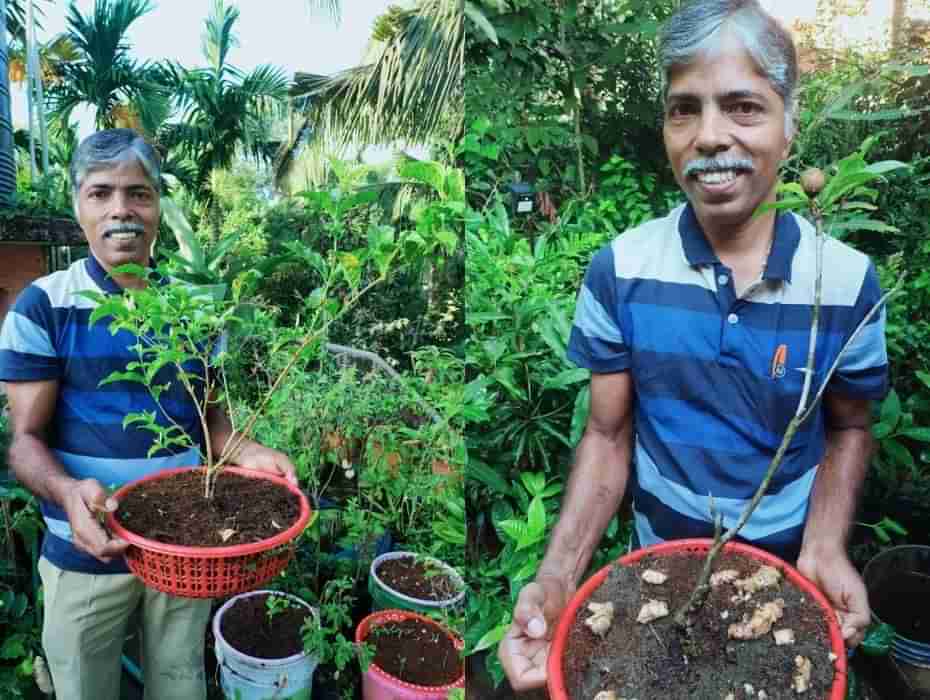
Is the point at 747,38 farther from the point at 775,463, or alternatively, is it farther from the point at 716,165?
the point at 775,463

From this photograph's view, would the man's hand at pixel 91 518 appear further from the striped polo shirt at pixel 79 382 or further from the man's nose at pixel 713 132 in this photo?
the man's nose at pixel 713 132

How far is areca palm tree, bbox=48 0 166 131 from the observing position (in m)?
1.53

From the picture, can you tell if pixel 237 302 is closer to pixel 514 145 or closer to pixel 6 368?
pixel 6 368

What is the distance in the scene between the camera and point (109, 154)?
1460 millimetres

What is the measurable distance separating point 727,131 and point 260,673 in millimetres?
1505

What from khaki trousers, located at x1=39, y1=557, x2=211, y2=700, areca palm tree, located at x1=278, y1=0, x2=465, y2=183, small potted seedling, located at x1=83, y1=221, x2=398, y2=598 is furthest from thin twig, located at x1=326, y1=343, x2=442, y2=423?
khaki trousers, located at x1=39, y1=557, x2=211, y2=700

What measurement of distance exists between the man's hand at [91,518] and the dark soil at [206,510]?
35 mm

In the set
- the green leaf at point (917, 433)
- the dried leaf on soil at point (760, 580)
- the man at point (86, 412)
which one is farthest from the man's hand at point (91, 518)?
the green leaf at point (917, 433)

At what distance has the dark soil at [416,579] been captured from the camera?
1823 millimetres

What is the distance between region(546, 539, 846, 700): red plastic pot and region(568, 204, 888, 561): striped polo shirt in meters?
0.13

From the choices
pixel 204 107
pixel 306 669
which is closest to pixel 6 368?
pixel 204 107

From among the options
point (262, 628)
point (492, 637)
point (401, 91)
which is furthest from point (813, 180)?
point (262, 628)

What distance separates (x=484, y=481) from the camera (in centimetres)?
158

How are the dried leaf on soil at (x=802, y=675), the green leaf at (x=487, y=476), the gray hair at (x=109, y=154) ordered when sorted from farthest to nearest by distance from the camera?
the green leaf at (x=487, y=476)
the gray hair at (x=109, y=154)
the dried leaf on soil at (x=802, y=675)
